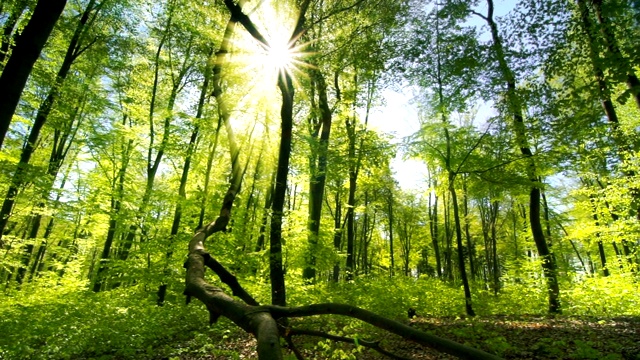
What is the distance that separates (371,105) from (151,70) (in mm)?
12345

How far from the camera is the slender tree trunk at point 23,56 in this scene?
328cm

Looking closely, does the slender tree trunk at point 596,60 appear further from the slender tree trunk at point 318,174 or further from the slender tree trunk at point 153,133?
the slender tree trunk at point 153,133

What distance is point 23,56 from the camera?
3.33 meters

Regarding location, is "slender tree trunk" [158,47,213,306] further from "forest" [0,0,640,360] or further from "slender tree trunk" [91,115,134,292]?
"slender tree trunk" [91,115,134,292]

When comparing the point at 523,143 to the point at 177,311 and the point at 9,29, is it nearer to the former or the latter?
the point at 177,311

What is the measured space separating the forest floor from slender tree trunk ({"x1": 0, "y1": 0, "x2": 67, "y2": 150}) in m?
4.48

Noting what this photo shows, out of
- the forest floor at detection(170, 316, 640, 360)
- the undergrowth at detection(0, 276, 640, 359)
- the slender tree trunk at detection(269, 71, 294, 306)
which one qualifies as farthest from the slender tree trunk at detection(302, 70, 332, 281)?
the forest floor at detection(170, 316, 640, 360)

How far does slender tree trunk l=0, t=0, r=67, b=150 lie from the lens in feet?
10.8

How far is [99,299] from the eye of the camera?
1155cm

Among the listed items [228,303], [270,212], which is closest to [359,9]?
[270,212]

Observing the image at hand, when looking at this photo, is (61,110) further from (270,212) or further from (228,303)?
(228,303)

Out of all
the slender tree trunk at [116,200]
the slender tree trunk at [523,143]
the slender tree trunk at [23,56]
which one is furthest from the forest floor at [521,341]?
the slender tree trunk at [116,200]

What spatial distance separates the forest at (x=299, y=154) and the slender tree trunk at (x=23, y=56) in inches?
0.7

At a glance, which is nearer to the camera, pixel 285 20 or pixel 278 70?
pixel 278 70
